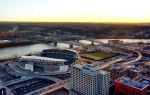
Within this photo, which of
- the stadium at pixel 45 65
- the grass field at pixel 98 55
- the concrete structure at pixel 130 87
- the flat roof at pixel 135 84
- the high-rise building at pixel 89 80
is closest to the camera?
the high-rise building at pixel 89 80

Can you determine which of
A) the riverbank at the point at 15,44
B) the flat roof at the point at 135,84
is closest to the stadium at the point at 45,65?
the flat roof at the point at 135,84

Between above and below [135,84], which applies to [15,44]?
below

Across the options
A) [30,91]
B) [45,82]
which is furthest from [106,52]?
[30,91]

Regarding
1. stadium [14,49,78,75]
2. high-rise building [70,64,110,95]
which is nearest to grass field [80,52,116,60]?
stadium [14,49,78,75]

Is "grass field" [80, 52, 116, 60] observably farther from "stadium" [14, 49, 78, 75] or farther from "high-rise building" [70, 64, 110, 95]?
"high-rise building" [70, 64, 110, 95]

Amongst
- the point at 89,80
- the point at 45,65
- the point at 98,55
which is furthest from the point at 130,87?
the point at 98,55

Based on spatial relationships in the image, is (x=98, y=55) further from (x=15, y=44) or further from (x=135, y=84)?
(x=15, y=44)

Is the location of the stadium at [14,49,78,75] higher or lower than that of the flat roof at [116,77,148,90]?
lower

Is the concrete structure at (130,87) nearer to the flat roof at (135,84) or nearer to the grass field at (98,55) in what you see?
the flat roof at (135,84)

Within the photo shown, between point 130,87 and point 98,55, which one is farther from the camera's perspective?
point 98,55
